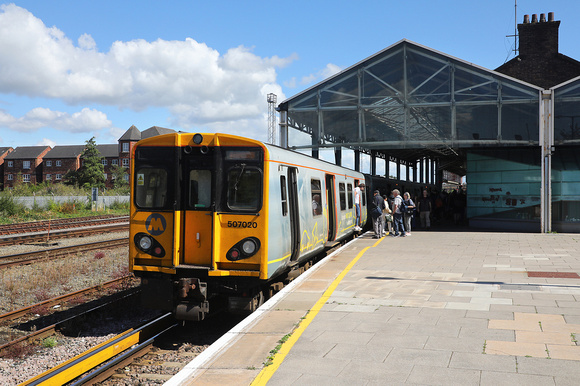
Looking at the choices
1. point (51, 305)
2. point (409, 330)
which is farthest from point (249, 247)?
point (51, 305)

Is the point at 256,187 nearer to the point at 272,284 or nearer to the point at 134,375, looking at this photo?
the point at 272,284

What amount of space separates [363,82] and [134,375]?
681 inches

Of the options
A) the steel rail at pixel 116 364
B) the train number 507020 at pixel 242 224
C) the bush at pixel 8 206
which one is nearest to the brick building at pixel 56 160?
the bush at pixel 8 206

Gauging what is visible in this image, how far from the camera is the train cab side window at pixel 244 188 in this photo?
7.75 meters

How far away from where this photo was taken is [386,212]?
1723cm

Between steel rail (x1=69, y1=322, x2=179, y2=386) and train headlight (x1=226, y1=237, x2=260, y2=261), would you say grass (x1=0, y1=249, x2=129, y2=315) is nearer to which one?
steel rail (x1=69, y1=322, x2=179, y2=386)

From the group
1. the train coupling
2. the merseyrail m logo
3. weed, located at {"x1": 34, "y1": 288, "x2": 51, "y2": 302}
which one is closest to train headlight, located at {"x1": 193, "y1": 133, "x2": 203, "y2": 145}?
the merseyrail m logo

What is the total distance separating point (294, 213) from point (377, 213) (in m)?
7.86

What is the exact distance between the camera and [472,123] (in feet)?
66.4

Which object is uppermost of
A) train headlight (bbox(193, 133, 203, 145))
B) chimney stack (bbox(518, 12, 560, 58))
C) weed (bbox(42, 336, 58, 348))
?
chimney stack (bbox(518, 12, 560, 58))

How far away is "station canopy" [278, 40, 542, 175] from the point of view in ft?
64.4

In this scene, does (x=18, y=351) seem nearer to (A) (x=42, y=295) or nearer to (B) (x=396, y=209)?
(A) (x=42, y=295)

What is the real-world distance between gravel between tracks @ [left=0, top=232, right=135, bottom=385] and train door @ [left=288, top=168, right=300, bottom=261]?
3529 millimetres

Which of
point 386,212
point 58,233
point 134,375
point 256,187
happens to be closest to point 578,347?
point 256,187
